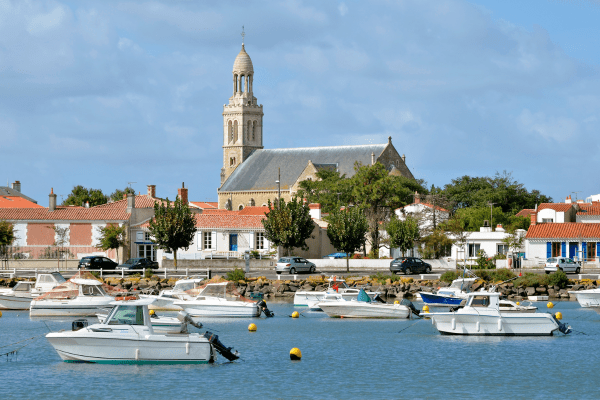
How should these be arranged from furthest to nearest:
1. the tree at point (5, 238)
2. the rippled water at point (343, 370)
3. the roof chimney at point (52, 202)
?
the roof chimney at point (52, 202), the tree at point (5, 238), the rippled water at point (343, 370)

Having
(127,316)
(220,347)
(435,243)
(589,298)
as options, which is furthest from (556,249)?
(127,316)

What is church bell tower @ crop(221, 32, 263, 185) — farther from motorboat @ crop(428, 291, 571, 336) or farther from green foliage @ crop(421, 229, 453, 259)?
motorboat @ crop(428, 291, 571, 336)

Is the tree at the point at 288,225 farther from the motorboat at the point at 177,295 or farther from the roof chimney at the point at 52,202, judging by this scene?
the motorboat at the point at 177,295

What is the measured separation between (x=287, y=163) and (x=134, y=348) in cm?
9527

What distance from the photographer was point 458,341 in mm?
32594

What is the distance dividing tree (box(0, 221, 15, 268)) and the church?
4177cm

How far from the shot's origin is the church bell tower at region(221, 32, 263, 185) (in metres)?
138

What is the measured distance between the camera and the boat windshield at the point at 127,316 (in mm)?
26078

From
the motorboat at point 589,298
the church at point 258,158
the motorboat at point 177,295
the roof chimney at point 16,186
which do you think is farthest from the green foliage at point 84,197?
the motorboat at point 589,298

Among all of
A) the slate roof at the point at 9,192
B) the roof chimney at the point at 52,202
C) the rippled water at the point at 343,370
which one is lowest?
the rippled water at the point at 343,370

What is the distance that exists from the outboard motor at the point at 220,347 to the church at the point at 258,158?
74923 mm

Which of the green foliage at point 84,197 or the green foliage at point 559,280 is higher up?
the green foliage at point 84,197

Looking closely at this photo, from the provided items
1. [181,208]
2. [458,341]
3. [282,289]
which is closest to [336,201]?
[181,208]

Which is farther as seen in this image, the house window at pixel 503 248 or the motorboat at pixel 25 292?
the house window at pixel 503 248
